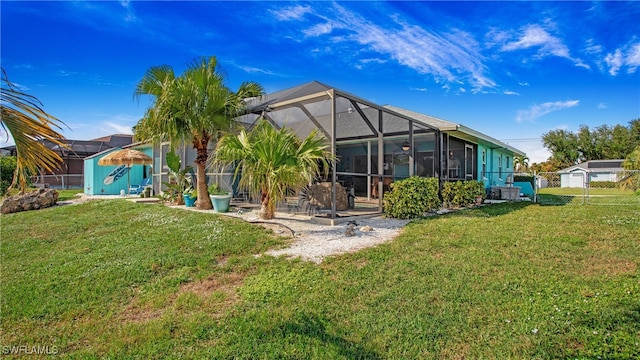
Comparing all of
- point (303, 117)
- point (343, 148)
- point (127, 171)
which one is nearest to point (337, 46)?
point (303, 117)

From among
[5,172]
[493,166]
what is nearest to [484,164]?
[493,166]

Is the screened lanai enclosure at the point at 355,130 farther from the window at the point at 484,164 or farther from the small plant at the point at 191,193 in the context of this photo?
the window at the point at 484,164

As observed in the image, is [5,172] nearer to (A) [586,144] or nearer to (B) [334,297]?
(B) [334,297]

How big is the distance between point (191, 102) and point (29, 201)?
831cm

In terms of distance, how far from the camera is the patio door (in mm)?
13319

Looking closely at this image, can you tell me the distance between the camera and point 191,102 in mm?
7922

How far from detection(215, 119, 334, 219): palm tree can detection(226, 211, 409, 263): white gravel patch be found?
92 centimetres

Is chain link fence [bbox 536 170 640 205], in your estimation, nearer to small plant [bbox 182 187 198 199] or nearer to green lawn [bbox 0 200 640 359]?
green lawn [bbox 0 200 640 359]

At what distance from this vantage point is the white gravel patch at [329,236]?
511 centimetres

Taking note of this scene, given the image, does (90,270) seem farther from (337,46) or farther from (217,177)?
(337,46)

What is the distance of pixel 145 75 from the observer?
8422 millimetres

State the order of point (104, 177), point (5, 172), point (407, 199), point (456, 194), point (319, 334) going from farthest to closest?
point (104, 177), point (5, 172), point (456, 194), point (407, 199), point (319, 334)

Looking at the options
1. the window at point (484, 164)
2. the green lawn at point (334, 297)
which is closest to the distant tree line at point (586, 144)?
the window at point (484, 164)

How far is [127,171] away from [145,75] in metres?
11.5
